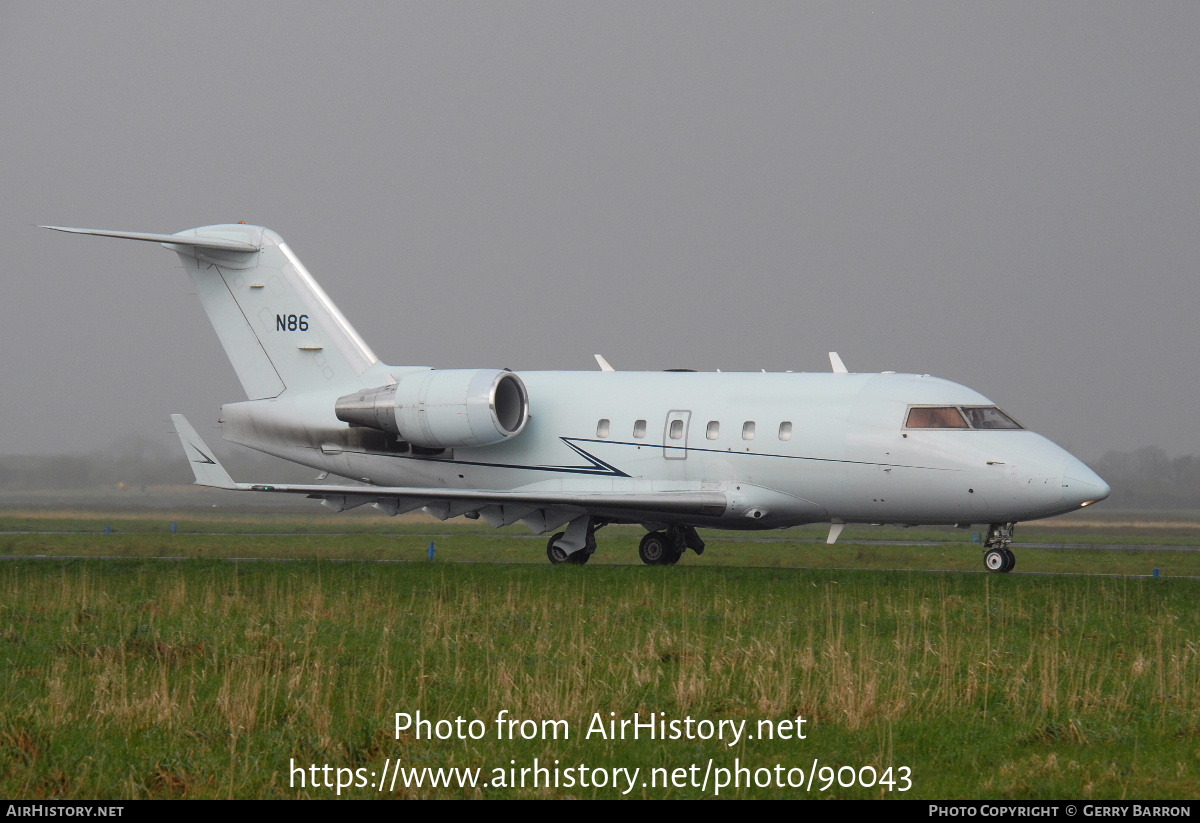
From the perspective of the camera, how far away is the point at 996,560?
23.3 m

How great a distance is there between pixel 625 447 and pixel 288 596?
9108mm

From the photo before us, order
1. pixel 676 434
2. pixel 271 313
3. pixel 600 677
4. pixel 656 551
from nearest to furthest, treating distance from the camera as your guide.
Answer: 1. pixel 600 677
2. pixel 676 434
3. pixel 656 551
4. pixel 271 313

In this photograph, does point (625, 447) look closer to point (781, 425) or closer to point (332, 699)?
point (781, 425)

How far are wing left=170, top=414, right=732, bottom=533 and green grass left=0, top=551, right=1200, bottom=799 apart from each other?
3.71 meters

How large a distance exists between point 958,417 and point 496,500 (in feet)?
27.3

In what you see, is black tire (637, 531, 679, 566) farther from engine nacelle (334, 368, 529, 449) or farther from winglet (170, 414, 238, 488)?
winglet (170, 414, 238, 488)

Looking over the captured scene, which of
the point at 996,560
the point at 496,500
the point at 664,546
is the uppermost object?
the point at 496,500

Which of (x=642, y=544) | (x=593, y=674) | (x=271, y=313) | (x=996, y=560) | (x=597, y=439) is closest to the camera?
(x=593, y=674)

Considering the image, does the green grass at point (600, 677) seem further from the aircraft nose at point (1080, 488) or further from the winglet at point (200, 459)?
the winglet at point (200, 459)

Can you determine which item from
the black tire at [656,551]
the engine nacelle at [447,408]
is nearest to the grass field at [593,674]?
the engine nacelle at [447,408]

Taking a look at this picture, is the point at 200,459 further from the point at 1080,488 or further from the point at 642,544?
the point at 1080,488

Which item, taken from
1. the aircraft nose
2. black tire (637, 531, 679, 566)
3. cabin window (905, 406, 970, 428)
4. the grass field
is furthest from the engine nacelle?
the aircraft nose

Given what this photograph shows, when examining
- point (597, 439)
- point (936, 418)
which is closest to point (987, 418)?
point (936, 418)
